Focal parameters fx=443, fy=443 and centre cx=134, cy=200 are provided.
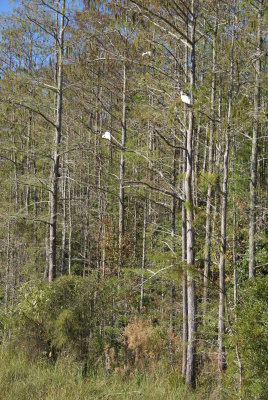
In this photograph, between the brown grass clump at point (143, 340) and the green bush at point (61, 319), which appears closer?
the green bush at point (61, 319)

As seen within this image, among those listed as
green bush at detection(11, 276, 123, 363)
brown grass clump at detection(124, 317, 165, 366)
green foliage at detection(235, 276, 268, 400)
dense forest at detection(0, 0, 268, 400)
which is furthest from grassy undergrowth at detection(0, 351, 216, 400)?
brown grass clump at detection(124, 317, 165, 366)

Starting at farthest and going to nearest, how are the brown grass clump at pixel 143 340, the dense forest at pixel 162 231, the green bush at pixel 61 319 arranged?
the brown grass clump at pixel 143 340, the green bush at pixel 61 319, the dense forest at pixel 162 231

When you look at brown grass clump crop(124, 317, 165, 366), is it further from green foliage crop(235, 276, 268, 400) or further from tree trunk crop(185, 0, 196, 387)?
green foliage crop(235, 276, 268, 400)

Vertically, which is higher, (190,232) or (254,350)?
(190,232)

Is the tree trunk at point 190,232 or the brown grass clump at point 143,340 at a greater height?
the tree trunk at point 190,232

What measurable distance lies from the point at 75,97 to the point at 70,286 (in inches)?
389

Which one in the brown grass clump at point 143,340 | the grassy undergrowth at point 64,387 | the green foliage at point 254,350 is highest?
the green foliage at point 254,350

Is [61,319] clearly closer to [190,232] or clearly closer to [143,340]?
[190,232]

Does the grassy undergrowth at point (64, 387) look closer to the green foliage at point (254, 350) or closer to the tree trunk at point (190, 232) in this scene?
the green foliage at point (254, 350)

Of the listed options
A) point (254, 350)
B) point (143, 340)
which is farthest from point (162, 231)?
point (254, 350)

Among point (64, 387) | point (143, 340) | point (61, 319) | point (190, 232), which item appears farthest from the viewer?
point (143, 340)

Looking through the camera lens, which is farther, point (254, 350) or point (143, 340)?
point (143, 340)

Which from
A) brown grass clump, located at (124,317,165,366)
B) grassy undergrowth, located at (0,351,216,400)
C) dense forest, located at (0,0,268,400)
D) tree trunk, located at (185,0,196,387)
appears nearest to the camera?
grassy undergrowth, located at (0,351,216,400)

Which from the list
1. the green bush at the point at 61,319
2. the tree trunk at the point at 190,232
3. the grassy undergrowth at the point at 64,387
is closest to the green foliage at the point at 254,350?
the grassy undergrowth at the point at 64,387
